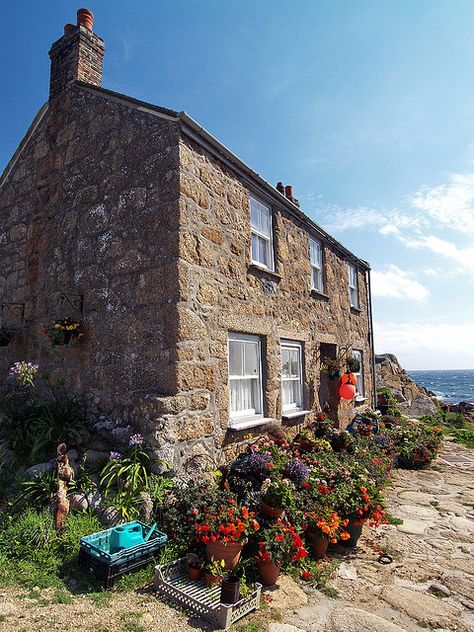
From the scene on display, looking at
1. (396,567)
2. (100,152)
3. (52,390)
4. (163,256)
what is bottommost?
(396,567)

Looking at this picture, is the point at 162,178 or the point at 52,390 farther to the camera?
the point at 52,390

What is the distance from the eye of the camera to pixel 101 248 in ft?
23.5

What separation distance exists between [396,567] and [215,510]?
A: 7.14 feet

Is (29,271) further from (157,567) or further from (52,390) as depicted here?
(157,567)

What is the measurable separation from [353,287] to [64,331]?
969 cm

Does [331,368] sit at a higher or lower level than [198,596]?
higher

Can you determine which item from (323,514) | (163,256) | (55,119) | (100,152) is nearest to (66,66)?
(55,119)

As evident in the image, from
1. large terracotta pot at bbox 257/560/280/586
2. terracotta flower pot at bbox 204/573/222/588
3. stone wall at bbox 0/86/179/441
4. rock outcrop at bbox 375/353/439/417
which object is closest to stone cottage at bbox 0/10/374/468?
stone wall at bbox 0/86/179/441

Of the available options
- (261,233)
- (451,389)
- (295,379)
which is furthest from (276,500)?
(451,389)

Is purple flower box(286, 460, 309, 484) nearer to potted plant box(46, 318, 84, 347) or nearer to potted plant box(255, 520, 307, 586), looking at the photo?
potted plant box(255, 520, 307, 586)

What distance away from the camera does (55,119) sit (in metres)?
8.48

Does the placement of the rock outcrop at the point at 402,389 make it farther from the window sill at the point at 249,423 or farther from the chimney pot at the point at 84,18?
the chimney pot at the point at 84,18

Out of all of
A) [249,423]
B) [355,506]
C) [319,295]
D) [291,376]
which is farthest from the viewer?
[319,295]

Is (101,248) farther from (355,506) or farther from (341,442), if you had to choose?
(341,442)
